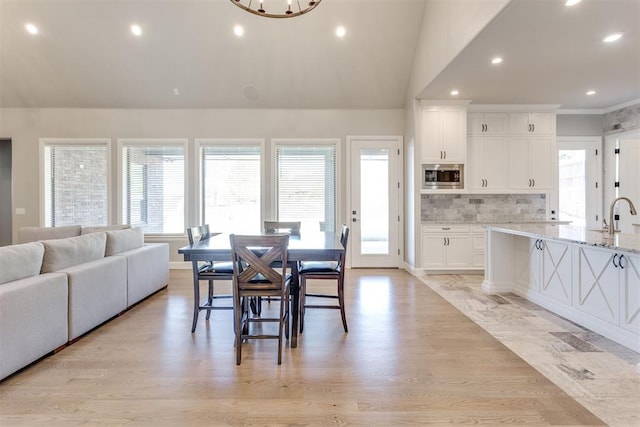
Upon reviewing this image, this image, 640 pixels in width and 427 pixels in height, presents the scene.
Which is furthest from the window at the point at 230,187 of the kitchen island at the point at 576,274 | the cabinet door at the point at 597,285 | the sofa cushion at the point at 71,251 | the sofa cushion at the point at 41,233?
the cabinet door at the point at 597,285

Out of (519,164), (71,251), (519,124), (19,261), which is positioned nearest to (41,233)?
(71,251)

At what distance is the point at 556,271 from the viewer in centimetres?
335

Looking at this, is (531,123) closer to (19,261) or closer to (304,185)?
(304,185)

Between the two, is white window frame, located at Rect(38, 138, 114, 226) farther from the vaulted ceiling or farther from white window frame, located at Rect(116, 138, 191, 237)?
the vaulted ceiling

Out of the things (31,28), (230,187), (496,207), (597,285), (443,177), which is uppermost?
(31,28)

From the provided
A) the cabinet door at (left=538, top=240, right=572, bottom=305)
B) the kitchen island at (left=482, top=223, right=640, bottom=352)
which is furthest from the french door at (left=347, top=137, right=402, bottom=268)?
the cabinet door at (left=538, top=240, right=572, bottom=305)

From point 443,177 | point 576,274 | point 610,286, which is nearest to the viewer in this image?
point 610,286

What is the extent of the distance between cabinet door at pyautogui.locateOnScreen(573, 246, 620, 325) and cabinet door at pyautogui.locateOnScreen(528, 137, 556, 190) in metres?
2.78

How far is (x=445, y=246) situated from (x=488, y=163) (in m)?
1.58

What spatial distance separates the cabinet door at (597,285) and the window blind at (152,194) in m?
5.62

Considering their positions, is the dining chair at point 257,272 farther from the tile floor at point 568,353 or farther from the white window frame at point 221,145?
the white window frame at point 221,145

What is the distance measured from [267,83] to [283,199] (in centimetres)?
196

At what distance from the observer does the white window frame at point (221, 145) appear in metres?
5.74

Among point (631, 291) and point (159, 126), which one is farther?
point (159, 126)
